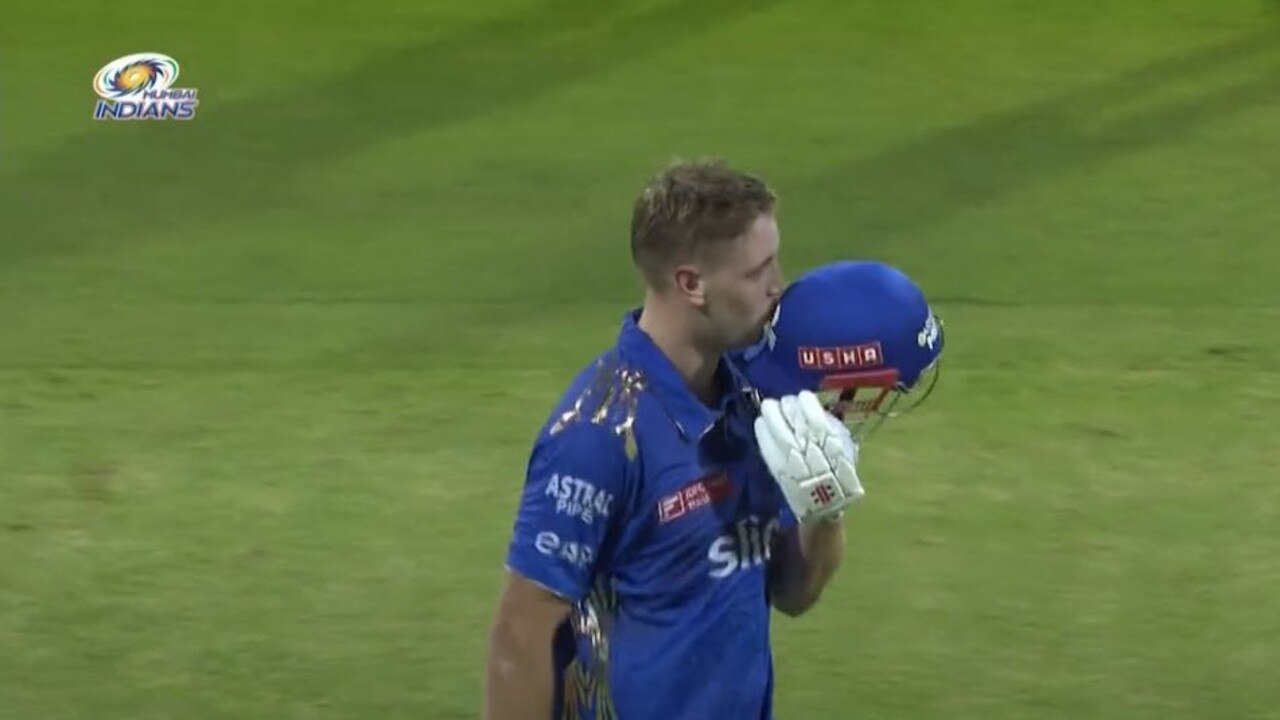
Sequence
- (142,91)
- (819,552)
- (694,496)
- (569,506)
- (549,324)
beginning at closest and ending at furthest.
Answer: (569,506) → (694,496) → (819,552) → (549,324) → (142,91)

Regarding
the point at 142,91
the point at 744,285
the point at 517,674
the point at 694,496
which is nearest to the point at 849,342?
the point at 744,285

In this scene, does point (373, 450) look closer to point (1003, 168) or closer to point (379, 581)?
point (379, 581)

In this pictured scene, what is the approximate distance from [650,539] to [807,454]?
0.95ft

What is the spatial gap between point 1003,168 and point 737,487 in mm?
6212

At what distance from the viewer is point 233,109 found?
10055 mm

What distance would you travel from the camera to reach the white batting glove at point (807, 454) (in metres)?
3.20

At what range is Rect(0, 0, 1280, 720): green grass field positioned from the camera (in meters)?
5.65

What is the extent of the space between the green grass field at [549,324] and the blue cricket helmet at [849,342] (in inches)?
83.4

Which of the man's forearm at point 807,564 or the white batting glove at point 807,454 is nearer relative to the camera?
the white batting glove at point 807,454

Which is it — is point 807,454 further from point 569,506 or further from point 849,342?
point 569,506

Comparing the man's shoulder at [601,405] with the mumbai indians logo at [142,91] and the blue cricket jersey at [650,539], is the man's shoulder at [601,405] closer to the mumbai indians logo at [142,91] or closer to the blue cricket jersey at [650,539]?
the blue cricket jersey at [650,539]

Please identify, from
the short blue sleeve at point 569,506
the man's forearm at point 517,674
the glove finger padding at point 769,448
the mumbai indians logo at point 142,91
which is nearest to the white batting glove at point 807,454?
the glove finger padding at point 769,448

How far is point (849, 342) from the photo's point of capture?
328cm

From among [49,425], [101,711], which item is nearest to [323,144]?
[49,425]
